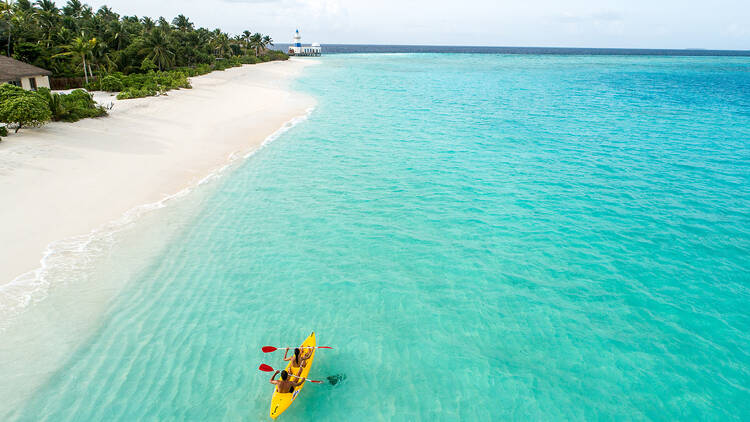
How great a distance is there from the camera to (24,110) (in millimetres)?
24469

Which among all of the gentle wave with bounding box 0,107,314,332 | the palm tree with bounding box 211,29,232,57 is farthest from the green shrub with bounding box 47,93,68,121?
the palm tree with bounding box 211,29,232,57

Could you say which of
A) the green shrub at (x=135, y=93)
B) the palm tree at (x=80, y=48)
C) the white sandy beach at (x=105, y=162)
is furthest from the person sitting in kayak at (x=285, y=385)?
the palm tree at (x=80, y=48)

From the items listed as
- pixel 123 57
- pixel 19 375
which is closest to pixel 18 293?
pixel 19 375

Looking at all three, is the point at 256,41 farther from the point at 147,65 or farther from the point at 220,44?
the point at 147,65

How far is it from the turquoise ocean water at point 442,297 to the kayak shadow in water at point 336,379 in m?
0.11

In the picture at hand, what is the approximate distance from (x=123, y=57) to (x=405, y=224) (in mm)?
57467

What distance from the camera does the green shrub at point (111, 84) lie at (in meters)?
43.7

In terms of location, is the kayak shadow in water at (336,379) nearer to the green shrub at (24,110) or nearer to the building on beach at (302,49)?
the green shrub at (24,110)

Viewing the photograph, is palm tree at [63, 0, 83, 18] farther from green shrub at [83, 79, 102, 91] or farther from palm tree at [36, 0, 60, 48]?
green shrub at [83, 79, 102, 91]

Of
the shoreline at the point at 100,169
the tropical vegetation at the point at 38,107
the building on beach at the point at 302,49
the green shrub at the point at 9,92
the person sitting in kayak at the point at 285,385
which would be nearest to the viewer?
the person sitting in kayak at the point at 285,385

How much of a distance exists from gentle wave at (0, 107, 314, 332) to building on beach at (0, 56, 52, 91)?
30.2 meters

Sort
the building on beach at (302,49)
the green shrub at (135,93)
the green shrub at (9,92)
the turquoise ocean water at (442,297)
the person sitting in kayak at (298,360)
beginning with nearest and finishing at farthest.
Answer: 1. the person sitting in kayak at (298,360)
2. the turquoise ocean water at (442,297)
3. the green shrub at (9,92)
4. the green shrub at (135,93)
5. the building on beach at (302,49)

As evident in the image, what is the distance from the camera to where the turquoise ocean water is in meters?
10.0

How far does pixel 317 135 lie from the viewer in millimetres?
34531
